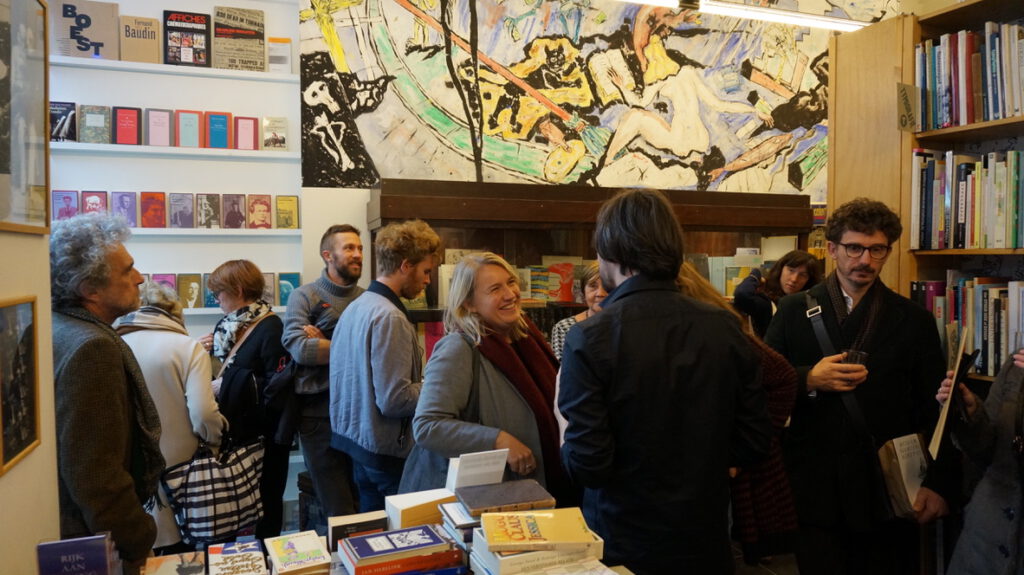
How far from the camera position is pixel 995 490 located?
211 centimetres

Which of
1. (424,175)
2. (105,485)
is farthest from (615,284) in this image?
(424,175)

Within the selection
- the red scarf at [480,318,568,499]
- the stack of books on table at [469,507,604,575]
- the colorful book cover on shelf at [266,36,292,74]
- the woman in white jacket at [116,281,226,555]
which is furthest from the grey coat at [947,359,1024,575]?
the colorful book cover on shelf at [266,36,292,74]

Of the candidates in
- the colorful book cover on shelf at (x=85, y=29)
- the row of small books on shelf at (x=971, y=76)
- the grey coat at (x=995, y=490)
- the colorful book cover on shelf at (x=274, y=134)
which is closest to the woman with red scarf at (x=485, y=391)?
the grey coat at (x=995, y=490)

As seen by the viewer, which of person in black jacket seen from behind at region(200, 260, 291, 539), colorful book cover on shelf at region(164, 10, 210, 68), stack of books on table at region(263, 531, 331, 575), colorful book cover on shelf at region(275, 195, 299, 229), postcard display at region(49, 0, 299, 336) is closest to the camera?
stack of books on table at region(263, 531, 331, 575)

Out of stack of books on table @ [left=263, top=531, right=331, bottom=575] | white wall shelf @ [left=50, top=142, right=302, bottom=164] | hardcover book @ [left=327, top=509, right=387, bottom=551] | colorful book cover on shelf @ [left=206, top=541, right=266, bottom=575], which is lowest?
colorful book cover on shelf @ [left=206, top=541, right=266, bottom=575]

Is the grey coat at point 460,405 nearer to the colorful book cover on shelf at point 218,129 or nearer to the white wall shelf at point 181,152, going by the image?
the white wall shelf at point 181,152

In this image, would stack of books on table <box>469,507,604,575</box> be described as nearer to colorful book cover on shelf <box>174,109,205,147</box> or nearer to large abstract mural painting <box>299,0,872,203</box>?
large abstract mural painting <box>299,0,872,203</box>

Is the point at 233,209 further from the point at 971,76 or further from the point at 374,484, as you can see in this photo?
the point at 971,76

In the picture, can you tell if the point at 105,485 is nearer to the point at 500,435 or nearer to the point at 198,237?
the point at 500,435

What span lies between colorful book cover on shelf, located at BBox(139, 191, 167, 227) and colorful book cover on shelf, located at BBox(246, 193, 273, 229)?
17.9 inches

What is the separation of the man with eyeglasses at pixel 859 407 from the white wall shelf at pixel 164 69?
3272 millimetres

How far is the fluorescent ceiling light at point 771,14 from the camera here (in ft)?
12.2

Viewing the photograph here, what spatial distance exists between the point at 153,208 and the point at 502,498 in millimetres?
3325

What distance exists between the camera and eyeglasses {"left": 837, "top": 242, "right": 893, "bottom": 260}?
90.6 inches
